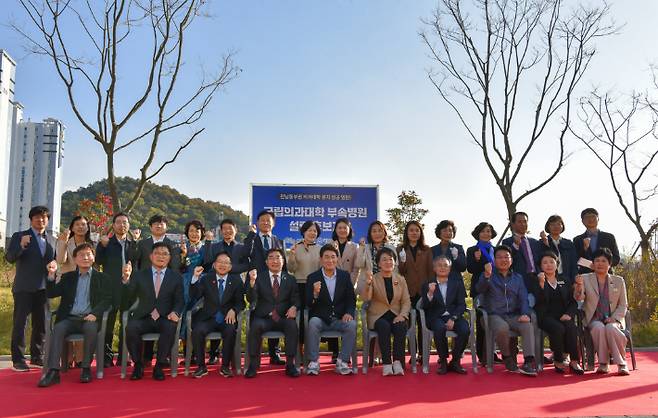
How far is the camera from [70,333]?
5.16 m

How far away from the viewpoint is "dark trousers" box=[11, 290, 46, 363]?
5504mm

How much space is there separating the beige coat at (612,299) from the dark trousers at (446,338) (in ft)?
4.50

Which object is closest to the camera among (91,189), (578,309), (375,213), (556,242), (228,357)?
(228,357)

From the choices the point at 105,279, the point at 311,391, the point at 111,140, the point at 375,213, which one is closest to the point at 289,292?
the point at 311,391

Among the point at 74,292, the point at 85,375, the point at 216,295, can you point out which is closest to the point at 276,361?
the point at 216,295

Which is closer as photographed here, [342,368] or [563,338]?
[342,368]

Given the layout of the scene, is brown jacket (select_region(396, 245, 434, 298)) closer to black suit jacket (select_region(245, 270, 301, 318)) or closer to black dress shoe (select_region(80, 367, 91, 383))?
black suit jacket (select_region(245, 270, 301, 318))

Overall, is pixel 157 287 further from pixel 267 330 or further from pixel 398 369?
pixel 398 369

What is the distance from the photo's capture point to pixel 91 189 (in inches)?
957

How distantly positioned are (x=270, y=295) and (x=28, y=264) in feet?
8.30

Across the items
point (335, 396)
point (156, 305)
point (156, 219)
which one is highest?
point (156, 219)

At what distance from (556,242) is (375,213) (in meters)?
2.81

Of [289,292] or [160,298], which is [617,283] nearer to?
[289,292]

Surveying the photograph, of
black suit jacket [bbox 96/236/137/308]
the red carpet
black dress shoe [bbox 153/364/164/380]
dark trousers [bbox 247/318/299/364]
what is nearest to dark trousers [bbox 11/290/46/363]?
the red carpet
